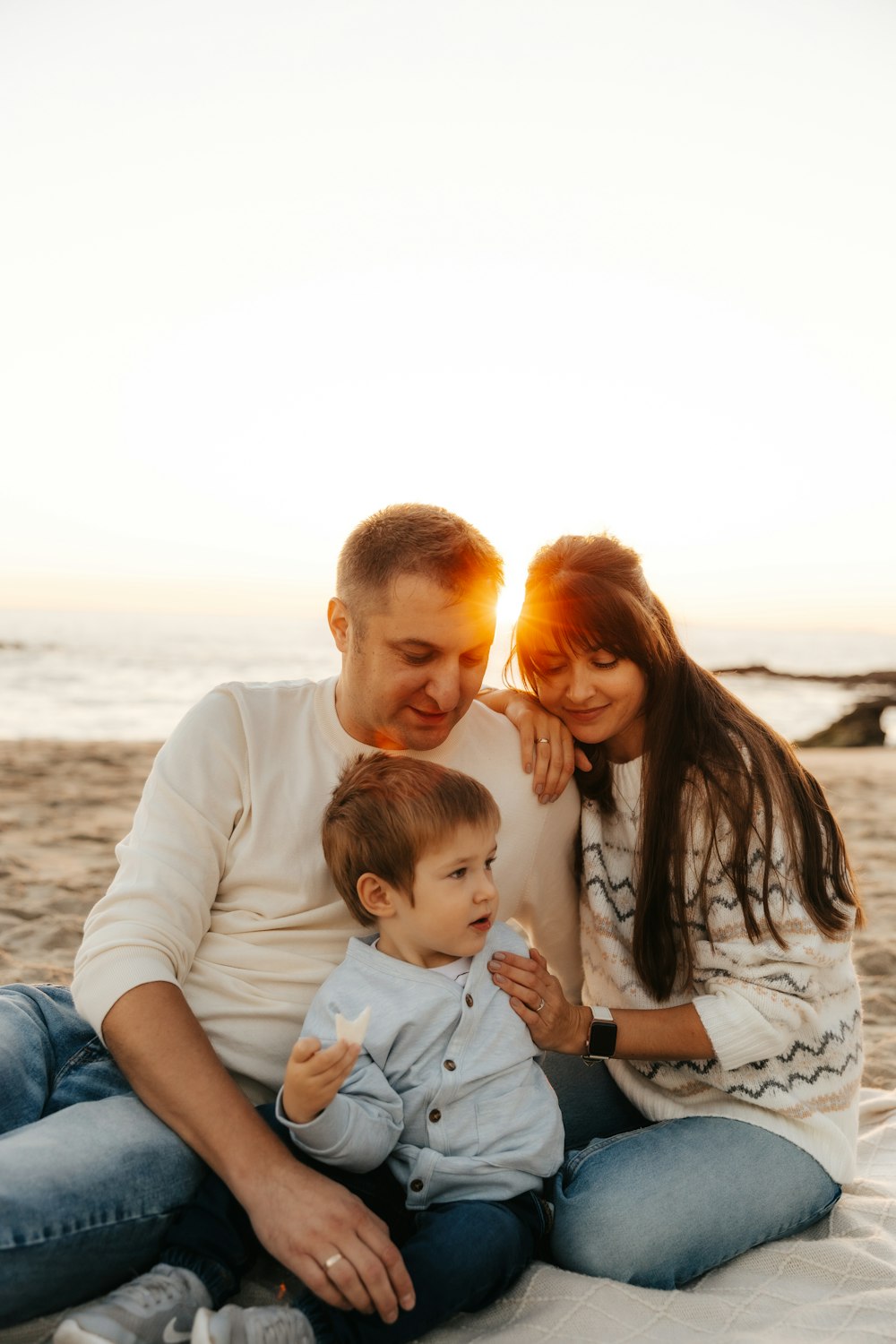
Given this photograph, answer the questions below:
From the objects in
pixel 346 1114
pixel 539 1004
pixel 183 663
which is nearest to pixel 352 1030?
pixel 346 1114

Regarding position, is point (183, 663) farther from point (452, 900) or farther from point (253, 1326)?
point (253, 1326)

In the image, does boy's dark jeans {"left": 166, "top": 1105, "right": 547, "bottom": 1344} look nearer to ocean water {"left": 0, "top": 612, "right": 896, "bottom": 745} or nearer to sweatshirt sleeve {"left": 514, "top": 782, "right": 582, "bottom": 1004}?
sweatshirt sleeve {"left": 514, "top": 782, "right": 582, "bottom": 1004}

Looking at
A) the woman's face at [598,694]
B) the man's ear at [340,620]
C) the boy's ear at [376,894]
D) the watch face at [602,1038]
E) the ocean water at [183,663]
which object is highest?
the man's ear at [340,620]

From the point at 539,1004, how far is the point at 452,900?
34cm

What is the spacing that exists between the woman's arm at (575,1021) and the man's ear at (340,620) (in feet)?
3.26

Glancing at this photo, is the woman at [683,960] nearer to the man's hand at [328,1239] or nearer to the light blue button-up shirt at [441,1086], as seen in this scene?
the light blue button-up shirt at [441,1086]

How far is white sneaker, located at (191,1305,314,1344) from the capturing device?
73.4 inches

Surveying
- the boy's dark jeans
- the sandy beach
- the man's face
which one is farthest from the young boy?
the sandy beach

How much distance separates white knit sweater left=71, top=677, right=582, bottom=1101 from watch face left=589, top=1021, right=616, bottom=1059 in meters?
0.48

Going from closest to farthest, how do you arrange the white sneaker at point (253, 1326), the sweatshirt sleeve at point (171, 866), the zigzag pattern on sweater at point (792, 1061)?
the white sneaker at point (253, 1326) → the sweatshirt sleeve at point (171, 866) → the zigzag pattern on sweater at point (792, 1061)

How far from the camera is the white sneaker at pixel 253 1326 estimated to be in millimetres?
1865

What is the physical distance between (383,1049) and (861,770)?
37.2ft

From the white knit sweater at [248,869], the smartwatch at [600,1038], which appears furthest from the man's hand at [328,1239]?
the smartwatch at [600,1038]

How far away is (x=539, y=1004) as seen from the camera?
2.45 m
